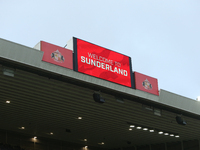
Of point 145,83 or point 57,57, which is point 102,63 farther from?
point 145,83

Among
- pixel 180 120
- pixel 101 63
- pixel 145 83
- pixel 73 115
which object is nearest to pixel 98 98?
pixel 101 63

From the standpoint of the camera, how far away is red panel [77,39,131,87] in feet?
46.7

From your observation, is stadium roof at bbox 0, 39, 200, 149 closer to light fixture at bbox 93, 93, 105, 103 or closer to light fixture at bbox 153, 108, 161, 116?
light fixture at bbox 153, 108, 161, 116

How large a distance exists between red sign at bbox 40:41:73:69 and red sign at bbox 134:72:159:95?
3.79 m

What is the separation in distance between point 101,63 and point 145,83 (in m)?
2.81

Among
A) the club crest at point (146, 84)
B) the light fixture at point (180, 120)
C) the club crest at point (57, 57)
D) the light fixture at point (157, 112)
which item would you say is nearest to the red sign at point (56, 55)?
the club crest at point (57, 57)

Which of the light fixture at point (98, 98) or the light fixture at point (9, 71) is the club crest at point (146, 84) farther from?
the light fixture at point (9, 71)

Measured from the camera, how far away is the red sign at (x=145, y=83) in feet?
52.0

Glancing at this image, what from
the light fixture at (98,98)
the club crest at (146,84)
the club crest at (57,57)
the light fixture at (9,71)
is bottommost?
the light fixture at (98,98)

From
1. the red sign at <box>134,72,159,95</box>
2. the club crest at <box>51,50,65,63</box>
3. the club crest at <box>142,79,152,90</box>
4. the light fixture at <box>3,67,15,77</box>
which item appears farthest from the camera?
the club crest at <box>142,79,152,90</box>

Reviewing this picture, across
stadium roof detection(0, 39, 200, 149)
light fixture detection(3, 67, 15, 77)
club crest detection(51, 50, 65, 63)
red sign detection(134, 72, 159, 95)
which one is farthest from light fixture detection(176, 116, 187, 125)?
light fixture detection(3, 67, 15, 77)

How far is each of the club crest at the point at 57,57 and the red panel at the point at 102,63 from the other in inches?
33.5

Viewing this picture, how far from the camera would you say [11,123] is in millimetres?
21297

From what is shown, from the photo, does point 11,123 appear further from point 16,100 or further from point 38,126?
point 16,100
